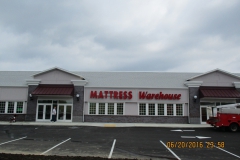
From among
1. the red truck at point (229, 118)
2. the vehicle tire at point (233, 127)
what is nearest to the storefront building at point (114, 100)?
the red truck at point (229, 118)

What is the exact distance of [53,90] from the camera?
26.5 m

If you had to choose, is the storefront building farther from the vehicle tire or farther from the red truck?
the vehicle tire

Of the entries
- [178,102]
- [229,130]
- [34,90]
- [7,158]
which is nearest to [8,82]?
[34,90]

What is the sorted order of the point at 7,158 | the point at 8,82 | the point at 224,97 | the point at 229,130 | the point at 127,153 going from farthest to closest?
the point at 8,82, the point at 224,97, the point at 229,130, the point at 127,153, the point at 7,158

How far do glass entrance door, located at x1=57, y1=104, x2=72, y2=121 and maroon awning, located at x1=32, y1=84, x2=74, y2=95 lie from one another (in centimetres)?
193

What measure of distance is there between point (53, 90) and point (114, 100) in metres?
6.97

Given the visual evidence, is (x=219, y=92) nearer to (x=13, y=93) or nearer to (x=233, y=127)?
(x=233, y=127)

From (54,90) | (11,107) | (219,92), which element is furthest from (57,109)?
(219,92)

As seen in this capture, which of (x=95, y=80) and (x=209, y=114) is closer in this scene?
(x=209, y=114)

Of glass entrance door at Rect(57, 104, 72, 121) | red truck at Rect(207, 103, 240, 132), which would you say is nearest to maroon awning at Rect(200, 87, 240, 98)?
red truck at Rect(207, 103, 240, 132)

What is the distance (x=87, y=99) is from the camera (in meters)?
27.1

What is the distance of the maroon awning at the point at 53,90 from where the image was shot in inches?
1022

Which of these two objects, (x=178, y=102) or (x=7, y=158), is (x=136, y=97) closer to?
(x=178, y=102)

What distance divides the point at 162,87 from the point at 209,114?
6.04 m
